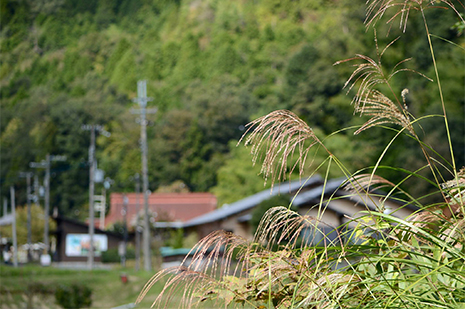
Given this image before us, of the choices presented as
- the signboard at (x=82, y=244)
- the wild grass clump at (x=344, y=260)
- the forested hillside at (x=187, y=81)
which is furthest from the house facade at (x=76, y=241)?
the wild grass clump at (x=344, y=260)

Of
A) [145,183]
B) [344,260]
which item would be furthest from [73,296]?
[344,260]

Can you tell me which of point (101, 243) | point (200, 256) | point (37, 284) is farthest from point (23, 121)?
point (200, 256)

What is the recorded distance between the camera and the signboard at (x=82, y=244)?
45.3 meters

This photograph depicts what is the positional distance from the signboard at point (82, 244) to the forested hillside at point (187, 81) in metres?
11.2

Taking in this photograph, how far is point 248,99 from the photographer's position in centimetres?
6241

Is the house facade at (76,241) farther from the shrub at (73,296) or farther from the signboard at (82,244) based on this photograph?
the shrub at (73,296)

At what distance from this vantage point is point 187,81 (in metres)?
78.2

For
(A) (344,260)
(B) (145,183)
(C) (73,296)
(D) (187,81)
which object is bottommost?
(C) (73,296)

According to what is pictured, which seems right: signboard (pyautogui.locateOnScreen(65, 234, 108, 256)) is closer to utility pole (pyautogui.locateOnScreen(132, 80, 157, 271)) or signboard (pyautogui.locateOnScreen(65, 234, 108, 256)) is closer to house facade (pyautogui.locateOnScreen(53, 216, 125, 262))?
house facade (pyautogui.locateOnScreen(53, 216, 125, 262))

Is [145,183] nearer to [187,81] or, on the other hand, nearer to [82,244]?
[82,244]

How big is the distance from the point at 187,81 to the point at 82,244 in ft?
118

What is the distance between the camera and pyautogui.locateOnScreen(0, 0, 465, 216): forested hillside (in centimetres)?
3775

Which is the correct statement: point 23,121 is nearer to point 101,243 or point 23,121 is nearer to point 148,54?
point 148,54

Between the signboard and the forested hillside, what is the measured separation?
36.7ft
